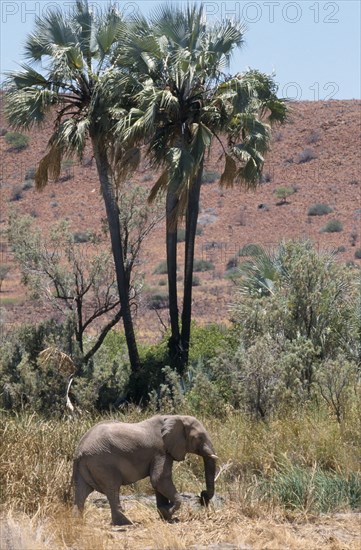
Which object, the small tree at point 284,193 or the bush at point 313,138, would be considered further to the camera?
the bush at point 313,138

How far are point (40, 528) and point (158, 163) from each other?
41.4 ft

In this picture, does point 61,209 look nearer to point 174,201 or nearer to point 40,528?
point 174,201

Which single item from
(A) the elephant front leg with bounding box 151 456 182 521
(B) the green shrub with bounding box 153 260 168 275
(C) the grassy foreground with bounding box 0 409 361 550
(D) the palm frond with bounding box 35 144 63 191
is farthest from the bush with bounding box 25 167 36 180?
(A) the elephant front leg with bounding box 151 456 182 521

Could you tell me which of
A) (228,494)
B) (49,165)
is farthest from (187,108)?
(228,494)

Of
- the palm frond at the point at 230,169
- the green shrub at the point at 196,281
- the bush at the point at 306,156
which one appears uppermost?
the palm frond at the point at 230,169

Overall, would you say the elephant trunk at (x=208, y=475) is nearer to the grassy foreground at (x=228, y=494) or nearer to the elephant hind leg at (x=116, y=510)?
the grassy foreground at (x=228, y=494)

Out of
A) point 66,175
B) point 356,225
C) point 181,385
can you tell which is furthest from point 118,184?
point 66,175

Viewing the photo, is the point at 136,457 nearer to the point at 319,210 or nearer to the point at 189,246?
the point at 189,246

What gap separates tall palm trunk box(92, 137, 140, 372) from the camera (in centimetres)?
2192

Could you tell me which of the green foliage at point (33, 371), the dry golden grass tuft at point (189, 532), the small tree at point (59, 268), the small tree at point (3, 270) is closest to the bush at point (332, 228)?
the small tree at point (3, 270)

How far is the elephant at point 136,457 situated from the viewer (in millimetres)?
11633

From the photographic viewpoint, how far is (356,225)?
57031 mm

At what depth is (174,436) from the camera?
12.0m

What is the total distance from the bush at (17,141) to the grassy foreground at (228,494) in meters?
59.3
